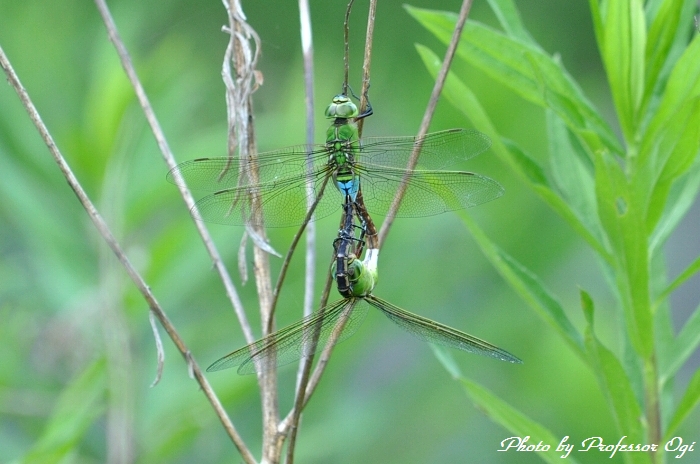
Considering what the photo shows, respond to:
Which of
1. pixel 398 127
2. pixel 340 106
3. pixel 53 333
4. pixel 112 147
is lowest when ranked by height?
pixel 340 106

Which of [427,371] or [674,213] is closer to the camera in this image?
[674,213]

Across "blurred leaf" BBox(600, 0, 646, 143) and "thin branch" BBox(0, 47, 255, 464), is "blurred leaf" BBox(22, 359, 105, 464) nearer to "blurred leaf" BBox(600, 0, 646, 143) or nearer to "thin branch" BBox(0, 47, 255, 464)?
"thin branch" BBox(0, 47, 255, 464)

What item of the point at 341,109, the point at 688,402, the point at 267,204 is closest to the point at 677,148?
the point at 688,402

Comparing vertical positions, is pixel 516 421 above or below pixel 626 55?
below

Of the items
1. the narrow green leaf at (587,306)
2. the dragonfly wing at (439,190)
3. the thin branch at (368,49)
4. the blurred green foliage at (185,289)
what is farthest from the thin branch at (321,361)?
the blurred green foliage at (185,289)

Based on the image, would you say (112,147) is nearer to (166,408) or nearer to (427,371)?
(166,408)

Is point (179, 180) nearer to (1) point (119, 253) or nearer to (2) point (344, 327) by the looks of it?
(1) point (119, 253)

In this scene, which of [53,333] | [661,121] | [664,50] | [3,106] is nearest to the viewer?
[661,121]

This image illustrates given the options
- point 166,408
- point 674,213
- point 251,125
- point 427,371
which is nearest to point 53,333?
point 166,408
